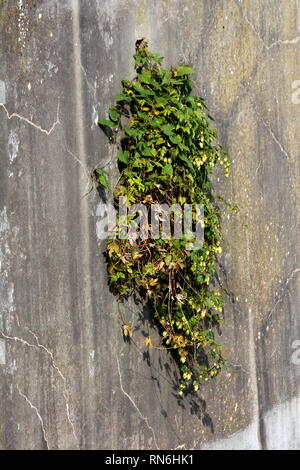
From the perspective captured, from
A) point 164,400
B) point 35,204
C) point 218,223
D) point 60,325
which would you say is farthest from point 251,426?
point 35,204

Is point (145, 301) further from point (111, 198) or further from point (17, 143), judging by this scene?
point (17, 143)

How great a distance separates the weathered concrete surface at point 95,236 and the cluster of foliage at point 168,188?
8cm

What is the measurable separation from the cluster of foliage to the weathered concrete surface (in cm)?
8

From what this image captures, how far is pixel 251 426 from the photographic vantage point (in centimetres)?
454

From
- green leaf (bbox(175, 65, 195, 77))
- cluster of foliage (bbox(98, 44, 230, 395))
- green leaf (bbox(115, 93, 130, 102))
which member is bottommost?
cluster of foliage (bbox(98, 44, 230, 395))

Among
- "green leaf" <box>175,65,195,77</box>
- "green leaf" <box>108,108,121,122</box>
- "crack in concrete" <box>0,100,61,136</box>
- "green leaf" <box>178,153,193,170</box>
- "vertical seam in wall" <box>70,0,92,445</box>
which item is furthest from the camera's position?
"green leaf" <box>175,65,195,77</box>

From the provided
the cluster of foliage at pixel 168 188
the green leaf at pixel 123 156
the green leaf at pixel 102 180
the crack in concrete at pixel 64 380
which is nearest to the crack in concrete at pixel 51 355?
the crack in concrete at pixel 64 380

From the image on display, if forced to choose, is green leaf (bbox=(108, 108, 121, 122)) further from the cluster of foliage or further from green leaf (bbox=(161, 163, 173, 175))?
green leaf (bbox=(161, 163, 173, 175))

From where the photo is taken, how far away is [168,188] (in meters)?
3.69

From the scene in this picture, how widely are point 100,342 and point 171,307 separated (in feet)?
1.31

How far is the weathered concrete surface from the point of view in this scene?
3.18 metres

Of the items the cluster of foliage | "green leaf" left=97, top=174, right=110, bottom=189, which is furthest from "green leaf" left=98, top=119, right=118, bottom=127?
"green leaf" left=97, top=174, right=110, bottom=189

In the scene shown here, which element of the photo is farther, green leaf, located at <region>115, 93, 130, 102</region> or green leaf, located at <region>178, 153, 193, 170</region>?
green leaf, located at <region>178, 153, 193, 170</region>

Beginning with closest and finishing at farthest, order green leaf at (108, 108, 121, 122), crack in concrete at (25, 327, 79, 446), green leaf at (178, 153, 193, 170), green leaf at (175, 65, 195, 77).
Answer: crack in concrete at (25, 327, 79, 446) < green leaf at (108, 108, 121, 122) < green leaf at (178, 153, 193, 170) < green leaf at (175, 65, 195, 77)
